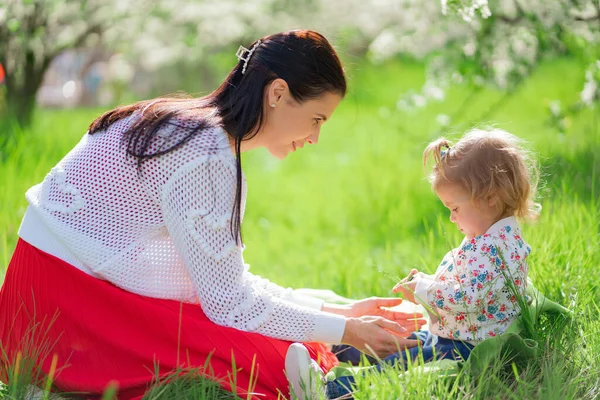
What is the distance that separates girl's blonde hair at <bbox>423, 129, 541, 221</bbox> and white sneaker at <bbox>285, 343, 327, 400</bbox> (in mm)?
660

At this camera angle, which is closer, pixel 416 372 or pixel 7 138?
pixel 416 372

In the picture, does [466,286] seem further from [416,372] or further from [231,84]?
[231,84]

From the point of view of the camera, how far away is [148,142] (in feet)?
7.35

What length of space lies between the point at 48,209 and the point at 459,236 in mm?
1744

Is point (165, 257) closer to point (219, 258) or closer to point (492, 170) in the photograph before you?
point (219, 258)

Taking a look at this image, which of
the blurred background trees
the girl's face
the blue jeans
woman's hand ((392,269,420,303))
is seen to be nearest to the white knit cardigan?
the blue jeans

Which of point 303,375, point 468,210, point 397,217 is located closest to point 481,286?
point 468,210

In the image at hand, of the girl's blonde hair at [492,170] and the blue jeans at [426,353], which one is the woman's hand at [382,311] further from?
the girl's blonde hair at [492,170]

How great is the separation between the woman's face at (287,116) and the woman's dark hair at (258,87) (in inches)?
0.9

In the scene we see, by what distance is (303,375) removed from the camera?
2.22 m

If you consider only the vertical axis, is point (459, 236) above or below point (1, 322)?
below

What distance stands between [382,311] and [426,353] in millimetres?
209

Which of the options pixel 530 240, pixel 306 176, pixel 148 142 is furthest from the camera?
pixel 306 176

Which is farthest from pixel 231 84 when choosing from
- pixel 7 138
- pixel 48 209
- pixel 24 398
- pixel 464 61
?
pixel 7 138
